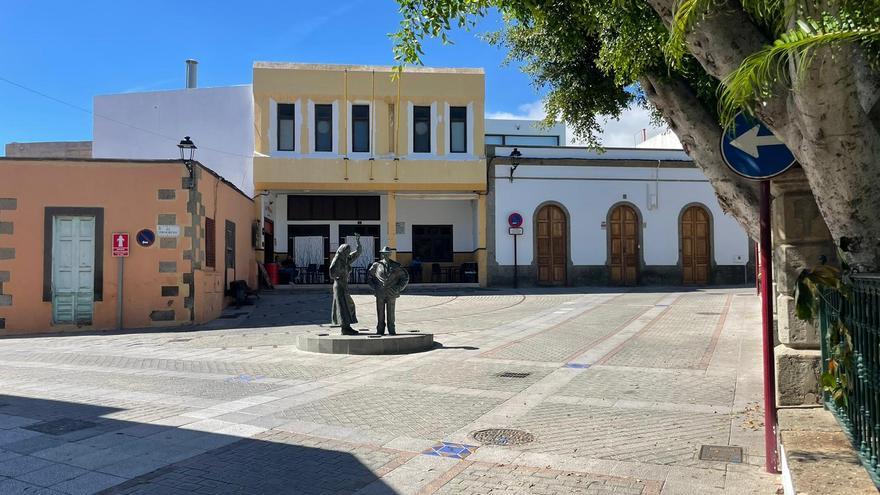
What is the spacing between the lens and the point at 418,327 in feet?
48.7

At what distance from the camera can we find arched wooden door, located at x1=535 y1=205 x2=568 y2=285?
85.5 feet

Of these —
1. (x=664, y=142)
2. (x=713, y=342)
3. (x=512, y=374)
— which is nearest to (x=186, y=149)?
(x=512, y=374)

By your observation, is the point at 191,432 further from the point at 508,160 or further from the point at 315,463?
the point at 508,160

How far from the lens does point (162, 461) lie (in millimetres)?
5070

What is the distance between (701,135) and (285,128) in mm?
20921

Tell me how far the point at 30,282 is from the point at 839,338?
16796mm

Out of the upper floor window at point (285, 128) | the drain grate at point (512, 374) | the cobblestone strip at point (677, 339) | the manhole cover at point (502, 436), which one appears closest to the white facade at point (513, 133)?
the upper floor window at point (285, 128)

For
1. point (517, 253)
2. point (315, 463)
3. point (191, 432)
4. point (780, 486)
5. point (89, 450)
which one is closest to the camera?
point (780, 486)

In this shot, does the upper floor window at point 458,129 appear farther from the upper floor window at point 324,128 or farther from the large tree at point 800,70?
the large tree at point 800,70

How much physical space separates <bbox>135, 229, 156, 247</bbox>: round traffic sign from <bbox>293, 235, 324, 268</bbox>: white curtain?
11.1 m

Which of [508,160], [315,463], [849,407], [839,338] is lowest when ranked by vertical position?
[315,463]

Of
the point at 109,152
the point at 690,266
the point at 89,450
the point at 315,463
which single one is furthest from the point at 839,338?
the point at 109,152

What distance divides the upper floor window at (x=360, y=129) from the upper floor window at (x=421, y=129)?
6.12 feet

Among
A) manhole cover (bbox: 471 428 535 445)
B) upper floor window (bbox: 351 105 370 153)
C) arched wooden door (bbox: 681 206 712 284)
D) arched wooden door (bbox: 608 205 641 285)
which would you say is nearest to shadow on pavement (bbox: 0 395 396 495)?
manhole cover (bbox: 471 428 535 445)
